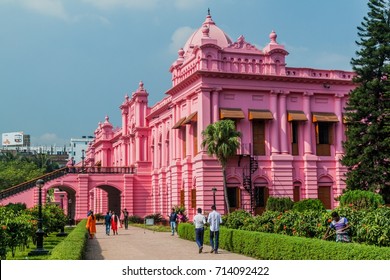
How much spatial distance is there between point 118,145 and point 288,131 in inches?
1261

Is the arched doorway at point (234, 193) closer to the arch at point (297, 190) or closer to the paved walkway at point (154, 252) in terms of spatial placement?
the arch at point (297, 190)

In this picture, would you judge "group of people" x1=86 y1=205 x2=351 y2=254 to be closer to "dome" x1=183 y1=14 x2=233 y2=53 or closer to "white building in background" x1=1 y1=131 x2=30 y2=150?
"dome" x1=183 y1=14 x2=233 y2=53

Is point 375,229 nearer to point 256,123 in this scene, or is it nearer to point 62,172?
point 256,123

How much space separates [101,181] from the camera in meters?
49.8

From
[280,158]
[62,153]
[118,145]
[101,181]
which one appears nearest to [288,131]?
[280,158]

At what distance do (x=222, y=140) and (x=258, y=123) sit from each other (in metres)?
5.00

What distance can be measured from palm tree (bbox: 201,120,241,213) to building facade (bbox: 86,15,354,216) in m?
1.74

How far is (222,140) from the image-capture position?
32406mm

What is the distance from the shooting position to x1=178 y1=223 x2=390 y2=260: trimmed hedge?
1191cm

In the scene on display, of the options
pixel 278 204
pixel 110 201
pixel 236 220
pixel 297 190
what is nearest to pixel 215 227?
pixel 236 220

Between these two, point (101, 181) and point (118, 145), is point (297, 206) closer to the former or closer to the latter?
point (101, 181)

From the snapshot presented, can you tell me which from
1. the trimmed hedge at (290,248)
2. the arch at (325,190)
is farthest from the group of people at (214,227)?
the arch at (325,190)

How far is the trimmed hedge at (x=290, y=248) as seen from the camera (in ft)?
39.1

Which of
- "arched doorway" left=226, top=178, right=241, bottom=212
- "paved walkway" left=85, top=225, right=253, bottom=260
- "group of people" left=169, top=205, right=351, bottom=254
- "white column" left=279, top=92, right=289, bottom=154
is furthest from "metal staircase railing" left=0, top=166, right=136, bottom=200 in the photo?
"group of people" left=169, top=205, right=351, bottom=254
